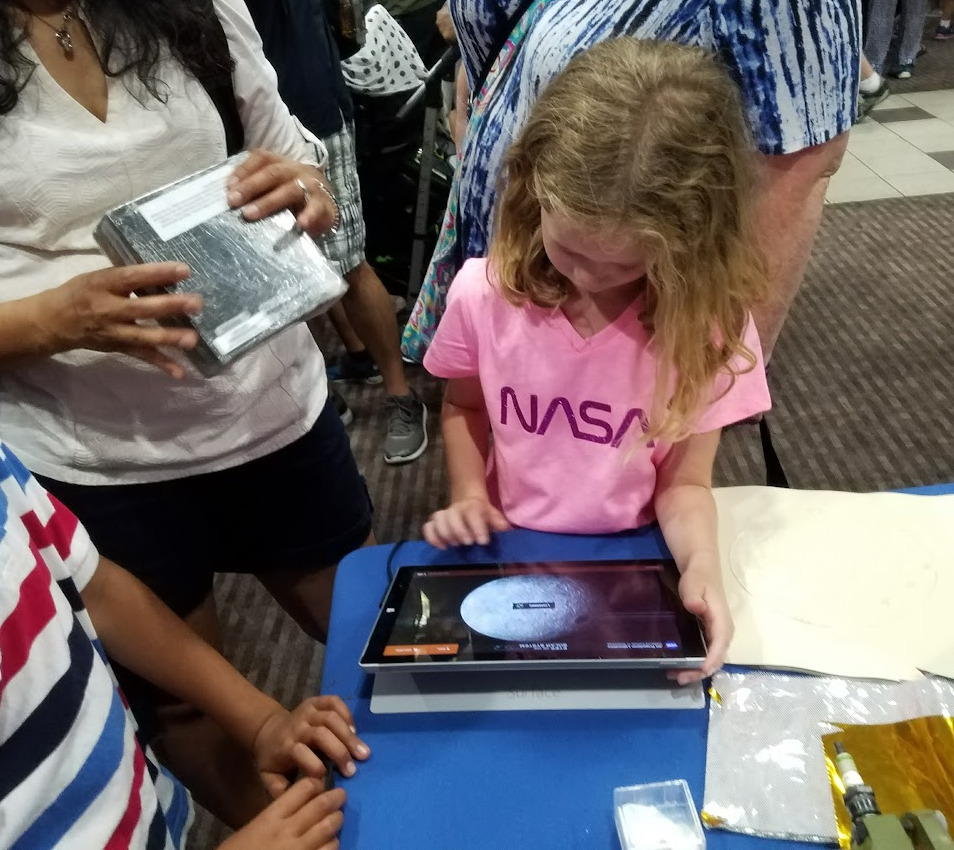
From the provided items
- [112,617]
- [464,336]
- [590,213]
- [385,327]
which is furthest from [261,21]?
[112,617]

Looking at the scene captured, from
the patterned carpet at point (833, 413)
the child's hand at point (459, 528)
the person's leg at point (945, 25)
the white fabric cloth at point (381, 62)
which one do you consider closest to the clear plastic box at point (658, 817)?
the child's hand at point (459, 528)

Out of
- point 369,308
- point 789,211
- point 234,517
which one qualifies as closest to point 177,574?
Answer: point 234,517

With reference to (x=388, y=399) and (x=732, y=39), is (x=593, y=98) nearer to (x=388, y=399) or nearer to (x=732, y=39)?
(x=732, y=39)

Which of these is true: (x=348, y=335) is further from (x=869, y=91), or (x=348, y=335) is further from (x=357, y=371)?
(x=869, y=91)

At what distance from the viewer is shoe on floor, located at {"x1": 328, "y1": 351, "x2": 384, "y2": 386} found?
2457mm

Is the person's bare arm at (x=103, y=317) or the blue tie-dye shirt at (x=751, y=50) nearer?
the person's bare arm at (x=103, y=317)

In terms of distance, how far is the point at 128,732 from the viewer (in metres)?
0.61

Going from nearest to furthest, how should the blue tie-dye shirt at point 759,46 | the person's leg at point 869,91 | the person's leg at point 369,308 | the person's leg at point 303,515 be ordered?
the blue tie-dye shirt at point 759,46 < the person's leg at point 303,515 < the person's leg at point 369,308 < the person's leg at point 869,91

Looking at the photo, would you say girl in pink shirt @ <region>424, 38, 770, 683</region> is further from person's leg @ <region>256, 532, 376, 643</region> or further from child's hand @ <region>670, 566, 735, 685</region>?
person's leg @ <region>256, 532, 376, 643</region>

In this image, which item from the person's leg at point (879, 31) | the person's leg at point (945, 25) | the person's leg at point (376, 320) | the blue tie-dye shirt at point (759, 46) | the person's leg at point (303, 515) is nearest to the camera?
the blue tie-dye shirt at point (759, 46)

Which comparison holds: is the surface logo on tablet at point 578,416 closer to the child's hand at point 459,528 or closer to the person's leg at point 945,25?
the child's hand at point 459,528

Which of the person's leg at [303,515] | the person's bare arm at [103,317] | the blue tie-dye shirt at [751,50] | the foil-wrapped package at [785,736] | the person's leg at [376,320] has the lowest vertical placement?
the person's leg at [376,320]

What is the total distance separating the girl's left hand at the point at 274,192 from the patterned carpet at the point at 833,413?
1.05 m

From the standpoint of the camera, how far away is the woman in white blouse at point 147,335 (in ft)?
2.25
